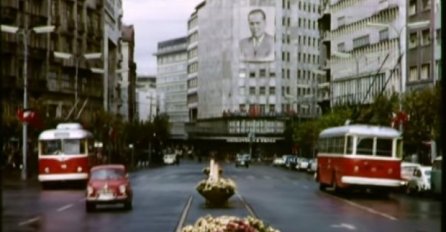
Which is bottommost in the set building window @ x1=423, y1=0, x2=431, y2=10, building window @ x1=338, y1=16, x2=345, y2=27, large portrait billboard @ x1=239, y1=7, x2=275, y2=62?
building window @ x1=423, y1=0, x2=431, y2=10

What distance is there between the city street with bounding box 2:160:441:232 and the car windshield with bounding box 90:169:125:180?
1.13m

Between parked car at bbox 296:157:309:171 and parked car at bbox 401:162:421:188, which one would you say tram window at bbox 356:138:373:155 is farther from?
parked car at bbox 296:157:309:171

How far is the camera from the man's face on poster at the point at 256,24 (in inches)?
7501

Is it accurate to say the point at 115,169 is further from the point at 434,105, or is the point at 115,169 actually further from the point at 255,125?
the point at 255,125

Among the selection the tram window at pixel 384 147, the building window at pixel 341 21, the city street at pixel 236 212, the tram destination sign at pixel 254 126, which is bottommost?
the city street at pixel 236 212

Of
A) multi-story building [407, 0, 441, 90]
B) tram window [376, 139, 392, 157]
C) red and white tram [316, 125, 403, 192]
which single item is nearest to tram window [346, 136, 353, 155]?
red and white tram [316, 125, 403, 192]

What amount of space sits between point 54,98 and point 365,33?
123 feet

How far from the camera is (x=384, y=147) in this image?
1794 inches

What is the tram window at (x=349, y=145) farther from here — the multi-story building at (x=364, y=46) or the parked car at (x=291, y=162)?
the parked car at (x=291, y=162)

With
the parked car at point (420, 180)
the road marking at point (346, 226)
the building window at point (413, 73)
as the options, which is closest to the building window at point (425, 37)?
the building window at point (413, 73)

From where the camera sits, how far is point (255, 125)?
19225 cm

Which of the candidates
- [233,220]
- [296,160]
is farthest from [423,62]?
[233,220]

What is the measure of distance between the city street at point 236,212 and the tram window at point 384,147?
2012mm

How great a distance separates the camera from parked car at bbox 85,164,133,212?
118 feet
